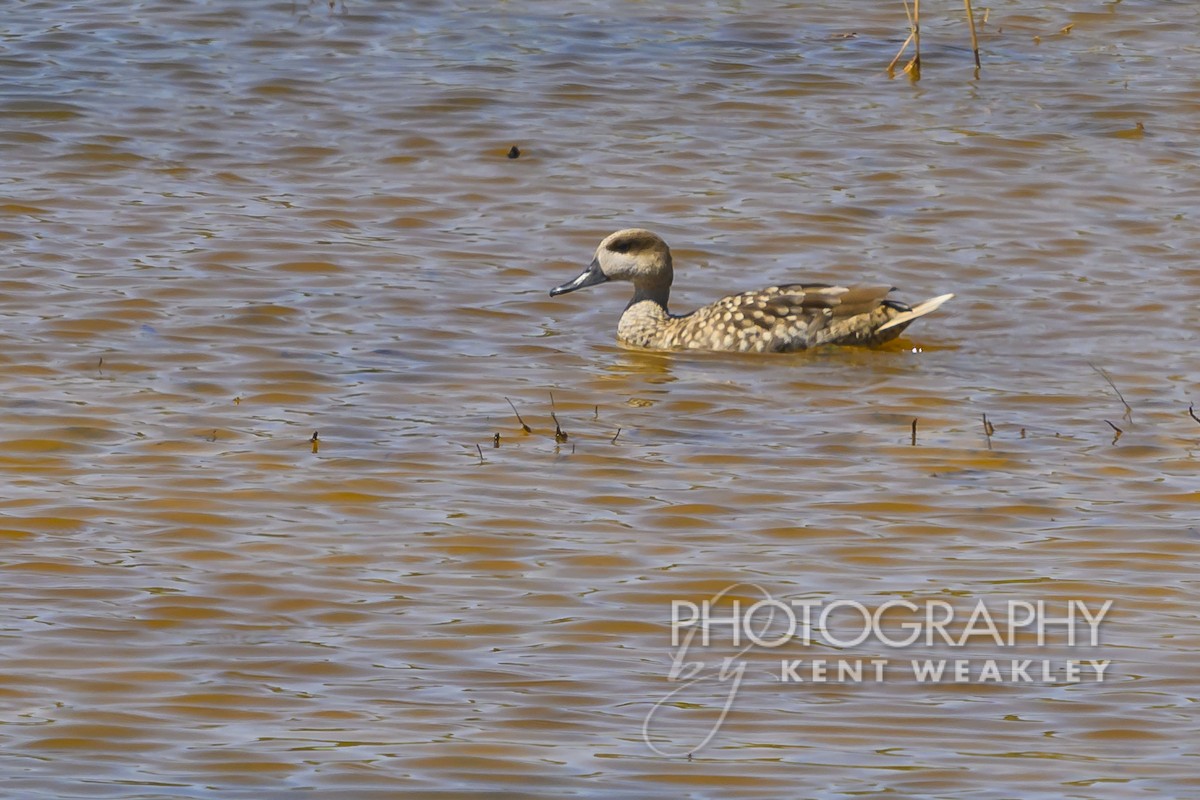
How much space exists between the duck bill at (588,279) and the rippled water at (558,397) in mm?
196

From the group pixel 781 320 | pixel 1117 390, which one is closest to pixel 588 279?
pixel 781 320

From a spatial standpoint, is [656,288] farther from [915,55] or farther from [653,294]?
[915,55]

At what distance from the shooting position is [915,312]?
32.6 ft

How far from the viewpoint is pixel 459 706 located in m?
5.50

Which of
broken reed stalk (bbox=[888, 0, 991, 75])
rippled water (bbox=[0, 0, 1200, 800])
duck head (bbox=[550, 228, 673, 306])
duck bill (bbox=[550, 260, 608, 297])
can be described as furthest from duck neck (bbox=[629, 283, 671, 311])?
broken reed stalk (bbox=[888, 0, 991, 75])

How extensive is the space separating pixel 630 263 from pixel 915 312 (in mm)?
1464

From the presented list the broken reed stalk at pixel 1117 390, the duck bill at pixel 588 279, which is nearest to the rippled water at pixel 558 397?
the broken reed stalk at pixel 1117 390

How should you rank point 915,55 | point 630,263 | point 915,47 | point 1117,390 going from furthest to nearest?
point 915,47, point 915,55, point 630,263, point 1117,390

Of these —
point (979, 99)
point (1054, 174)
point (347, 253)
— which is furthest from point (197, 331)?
point (979, 99)

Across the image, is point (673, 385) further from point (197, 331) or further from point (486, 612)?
point (486, 612)

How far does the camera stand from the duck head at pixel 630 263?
1055 cm

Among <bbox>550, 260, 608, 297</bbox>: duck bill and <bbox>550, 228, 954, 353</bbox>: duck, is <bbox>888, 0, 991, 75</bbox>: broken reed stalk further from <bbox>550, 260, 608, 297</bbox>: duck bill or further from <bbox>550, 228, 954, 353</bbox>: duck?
<bbox>550, 228, 954, 353</bbox>: duck

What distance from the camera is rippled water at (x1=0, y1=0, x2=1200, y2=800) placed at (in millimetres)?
5391

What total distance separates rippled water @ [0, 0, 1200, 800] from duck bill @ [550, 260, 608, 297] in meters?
0.20
